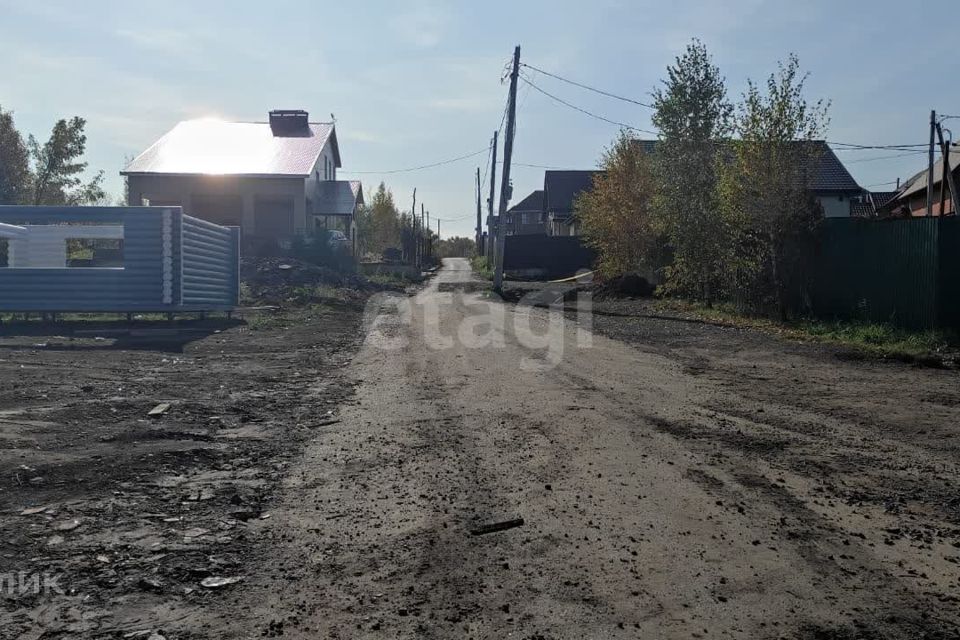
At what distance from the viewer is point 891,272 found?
13148mm

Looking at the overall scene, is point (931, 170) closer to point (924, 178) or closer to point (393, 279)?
point (924, 178)

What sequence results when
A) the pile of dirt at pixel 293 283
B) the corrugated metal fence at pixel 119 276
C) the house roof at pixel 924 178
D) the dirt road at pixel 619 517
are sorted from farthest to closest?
the house roof at pixel 924 178 → the pile of dirt at pixel 293 283 → the corrugated metal fence at pixel 119 276 → the dirt road at pixel 619 517

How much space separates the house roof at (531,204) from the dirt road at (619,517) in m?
75.8

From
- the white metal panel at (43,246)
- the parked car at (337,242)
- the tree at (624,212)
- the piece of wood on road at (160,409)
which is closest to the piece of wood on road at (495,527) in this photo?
the piece of wood on road at (160,409)

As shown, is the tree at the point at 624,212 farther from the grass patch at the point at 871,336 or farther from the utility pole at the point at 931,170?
the grass patch at the point at 871,336

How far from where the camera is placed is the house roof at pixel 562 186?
6012 cm

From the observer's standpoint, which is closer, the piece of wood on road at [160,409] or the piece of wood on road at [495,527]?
the piece of wood on road at [495,527]

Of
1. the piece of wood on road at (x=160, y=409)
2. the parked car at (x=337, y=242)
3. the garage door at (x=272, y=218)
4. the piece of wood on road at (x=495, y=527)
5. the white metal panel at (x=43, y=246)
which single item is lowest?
the piece of wood on road at (x=495, y=527)

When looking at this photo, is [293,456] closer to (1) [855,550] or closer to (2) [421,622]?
(2) [421,622]

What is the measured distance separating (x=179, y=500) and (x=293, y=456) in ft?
3.86

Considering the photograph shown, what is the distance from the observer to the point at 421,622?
3127 mm

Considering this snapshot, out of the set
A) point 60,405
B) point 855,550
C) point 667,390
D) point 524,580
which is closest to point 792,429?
point 667,390

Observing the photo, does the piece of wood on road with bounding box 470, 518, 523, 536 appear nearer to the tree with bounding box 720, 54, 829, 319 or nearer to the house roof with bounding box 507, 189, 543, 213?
the tree with bounding box 720, 54, 829, 319

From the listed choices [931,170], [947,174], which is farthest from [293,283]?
[931,170]
